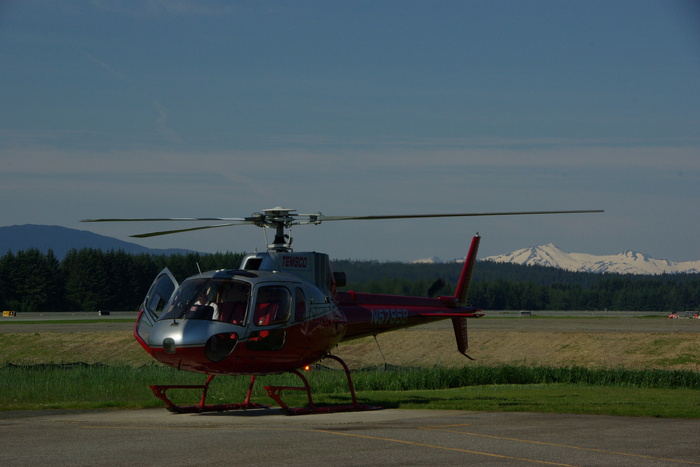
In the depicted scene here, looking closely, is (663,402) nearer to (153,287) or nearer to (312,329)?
(312,329)

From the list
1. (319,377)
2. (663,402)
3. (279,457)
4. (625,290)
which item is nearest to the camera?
(279,457)

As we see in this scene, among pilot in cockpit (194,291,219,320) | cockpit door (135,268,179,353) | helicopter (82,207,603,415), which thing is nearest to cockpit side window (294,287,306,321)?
helicopter (82,207,603,415)

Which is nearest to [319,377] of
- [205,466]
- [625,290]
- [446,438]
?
[446,438]

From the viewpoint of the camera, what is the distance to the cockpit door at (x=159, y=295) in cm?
→ 1883

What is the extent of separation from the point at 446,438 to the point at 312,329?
556 centimetres

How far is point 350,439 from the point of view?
13.9 meters

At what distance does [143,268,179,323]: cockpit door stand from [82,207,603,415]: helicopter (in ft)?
0.07

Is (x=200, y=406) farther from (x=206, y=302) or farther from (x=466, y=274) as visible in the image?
(x=466, y=274)

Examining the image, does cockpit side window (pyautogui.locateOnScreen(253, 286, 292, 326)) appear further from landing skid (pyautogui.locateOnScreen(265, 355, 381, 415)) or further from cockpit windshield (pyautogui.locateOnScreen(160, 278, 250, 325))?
landing skid (pyautogui.locateOnScreen(265, 355, 381, 415))

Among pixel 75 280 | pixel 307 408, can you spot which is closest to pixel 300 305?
pixel 307 408

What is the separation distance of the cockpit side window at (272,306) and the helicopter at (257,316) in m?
0.02

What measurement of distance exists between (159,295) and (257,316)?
8.48 feet

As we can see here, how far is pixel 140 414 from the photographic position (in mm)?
19266

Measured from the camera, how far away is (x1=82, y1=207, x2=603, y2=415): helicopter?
17.2 m
